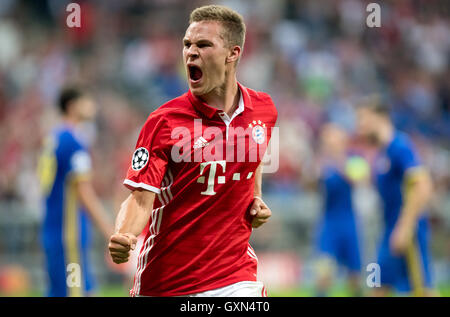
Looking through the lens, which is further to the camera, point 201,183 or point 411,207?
point 411,207

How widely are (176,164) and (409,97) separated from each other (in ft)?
49.3

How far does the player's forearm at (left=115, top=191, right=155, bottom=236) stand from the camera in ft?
13.2

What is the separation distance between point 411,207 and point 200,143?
4.51 m

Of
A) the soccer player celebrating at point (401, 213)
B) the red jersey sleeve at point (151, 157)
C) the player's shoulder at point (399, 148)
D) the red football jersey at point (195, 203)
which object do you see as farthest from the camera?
the player's shoulder at point (399, 148)

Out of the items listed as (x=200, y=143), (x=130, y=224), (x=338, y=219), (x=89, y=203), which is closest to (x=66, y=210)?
(x=89, y=203)

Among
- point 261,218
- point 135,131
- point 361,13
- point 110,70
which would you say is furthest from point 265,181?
point 261,218

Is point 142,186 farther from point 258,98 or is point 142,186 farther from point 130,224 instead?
point 258,98

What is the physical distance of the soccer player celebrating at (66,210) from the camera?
8000 millimetres

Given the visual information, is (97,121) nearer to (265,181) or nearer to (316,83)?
(265,181)

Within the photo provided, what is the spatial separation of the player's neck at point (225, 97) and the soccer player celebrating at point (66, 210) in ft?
12.1

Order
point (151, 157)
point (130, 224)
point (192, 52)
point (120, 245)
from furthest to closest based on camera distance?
point (192, 52), point (151, 157), point (130, 224), point (120, 245)

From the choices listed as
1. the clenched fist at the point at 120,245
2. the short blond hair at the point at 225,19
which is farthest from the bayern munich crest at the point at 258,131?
the clenched fist at the point at 120,245

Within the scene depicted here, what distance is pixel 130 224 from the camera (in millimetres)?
4035

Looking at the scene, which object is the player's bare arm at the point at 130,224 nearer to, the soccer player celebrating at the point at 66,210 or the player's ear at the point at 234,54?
the player's ear at the point at 234,54
